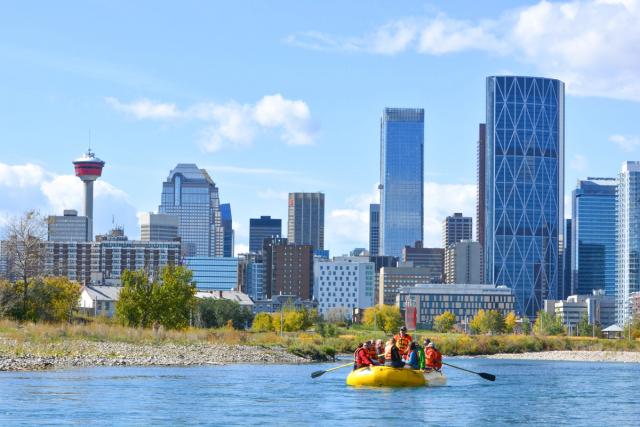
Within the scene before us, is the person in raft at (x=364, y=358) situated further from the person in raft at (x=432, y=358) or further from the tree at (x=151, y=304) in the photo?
the tree at (x=151, y=304)

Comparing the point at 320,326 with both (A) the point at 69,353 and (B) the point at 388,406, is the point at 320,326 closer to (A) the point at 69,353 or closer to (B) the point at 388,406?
(A) the point at 69,353

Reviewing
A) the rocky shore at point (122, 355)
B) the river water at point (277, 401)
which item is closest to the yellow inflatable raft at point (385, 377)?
the river water at point (277, 401)

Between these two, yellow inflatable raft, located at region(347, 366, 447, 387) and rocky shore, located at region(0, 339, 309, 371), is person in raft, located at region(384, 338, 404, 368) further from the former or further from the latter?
rocky shore, located at region(0, 339, 309, 371)

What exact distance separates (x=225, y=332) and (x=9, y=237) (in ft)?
73.1

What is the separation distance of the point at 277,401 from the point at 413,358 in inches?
500

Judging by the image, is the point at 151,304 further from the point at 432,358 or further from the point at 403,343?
the point at 403,343

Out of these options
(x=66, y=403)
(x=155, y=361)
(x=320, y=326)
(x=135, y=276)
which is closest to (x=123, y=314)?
(x=135, y=276)

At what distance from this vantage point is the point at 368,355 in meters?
72.9

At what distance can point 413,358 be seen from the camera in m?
73.6

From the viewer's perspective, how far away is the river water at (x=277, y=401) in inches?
2180

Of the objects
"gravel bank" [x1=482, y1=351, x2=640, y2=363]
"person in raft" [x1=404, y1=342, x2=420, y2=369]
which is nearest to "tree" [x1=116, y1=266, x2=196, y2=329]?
"gravel bank" [x1=482, y1=351, x2=640, y2=363]

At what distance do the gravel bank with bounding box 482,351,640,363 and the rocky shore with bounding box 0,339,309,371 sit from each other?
61418 millimetres

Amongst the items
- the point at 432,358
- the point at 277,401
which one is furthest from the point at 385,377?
the point at 277,401

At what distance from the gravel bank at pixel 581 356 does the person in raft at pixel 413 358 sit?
91.7m
